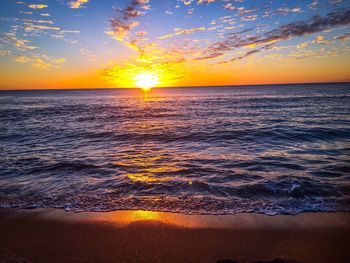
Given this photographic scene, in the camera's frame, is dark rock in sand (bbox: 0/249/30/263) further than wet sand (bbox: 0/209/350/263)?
No

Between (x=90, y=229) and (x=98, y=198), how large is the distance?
1.53m

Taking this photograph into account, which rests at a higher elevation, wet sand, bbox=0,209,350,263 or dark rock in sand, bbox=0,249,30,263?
dark rock in sand, bbox=0,249,30,263

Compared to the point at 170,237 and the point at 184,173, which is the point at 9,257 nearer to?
the point at 170,237

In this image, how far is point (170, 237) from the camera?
4.24 m

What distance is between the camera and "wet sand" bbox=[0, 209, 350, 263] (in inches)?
147

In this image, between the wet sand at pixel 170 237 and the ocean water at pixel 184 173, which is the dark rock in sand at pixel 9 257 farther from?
the ocean water at pixel 184 173

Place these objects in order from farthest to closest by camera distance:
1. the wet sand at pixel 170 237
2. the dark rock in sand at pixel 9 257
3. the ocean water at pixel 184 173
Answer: the ocean water at pixel 184 173 → the wet sand at pixel 170 237 → the dark rock in sand at pixel 9 257

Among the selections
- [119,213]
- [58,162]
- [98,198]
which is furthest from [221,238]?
[58,162]

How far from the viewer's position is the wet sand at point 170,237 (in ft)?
12.3

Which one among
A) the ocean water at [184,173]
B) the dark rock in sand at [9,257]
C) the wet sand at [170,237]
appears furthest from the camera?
the ocean water at [184,173]

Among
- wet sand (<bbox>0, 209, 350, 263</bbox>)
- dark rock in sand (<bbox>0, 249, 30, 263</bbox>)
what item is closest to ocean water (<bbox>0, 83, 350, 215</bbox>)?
wet sand (<bbox>0, 209, 350, 263</bbox>)

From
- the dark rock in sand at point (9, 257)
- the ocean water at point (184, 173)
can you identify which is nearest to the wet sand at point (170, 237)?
the dark rock in sand at point (9, 257)

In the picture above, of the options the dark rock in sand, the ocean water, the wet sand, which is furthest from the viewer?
the ocean water

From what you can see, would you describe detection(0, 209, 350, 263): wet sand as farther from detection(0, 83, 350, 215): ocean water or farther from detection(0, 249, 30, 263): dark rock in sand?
detection(0, 83, 350, 215): ocean water
